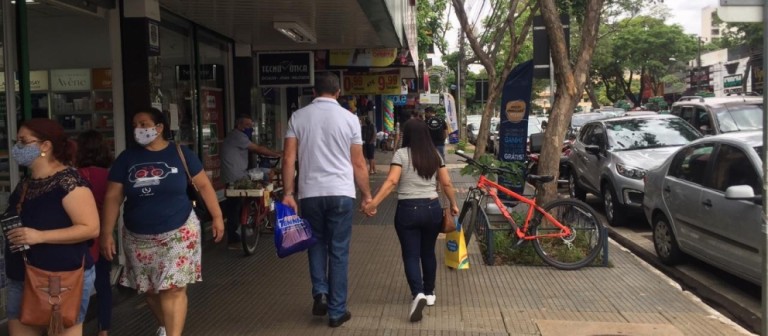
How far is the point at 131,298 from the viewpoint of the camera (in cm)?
629

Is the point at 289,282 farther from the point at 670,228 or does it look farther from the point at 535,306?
the point at 670,228

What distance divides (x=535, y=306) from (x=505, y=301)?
0.91 ft

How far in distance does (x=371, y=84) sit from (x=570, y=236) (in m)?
10.1

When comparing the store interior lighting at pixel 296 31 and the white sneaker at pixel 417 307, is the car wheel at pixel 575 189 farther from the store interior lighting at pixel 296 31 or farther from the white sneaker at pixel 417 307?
the white sneaker at pixel 417 307

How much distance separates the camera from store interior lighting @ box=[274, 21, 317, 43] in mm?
8492

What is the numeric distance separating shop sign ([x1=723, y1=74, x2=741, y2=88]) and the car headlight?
142 feet

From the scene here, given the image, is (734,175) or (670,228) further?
(670,228)

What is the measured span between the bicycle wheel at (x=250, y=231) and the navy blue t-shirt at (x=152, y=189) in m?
3.77

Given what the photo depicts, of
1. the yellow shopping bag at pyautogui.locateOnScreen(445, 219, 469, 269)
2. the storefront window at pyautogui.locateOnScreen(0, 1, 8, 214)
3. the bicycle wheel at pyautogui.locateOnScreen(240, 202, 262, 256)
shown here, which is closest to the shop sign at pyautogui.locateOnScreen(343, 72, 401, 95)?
the bicycle wheel at pyautogui.locateOnScreen(240, 202, 262, 256)

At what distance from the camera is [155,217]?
407 cm

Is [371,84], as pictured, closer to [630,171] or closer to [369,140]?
[369,140]

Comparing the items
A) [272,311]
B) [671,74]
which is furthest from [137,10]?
[671,74]

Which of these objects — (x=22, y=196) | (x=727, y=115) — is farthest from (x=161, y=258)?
(x=727, y=115)

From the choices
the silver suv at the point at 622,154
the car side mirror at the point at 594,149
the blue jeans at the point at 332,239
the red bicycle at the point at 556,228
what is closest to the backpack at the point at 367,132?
the silver suv at the point at 622,154
